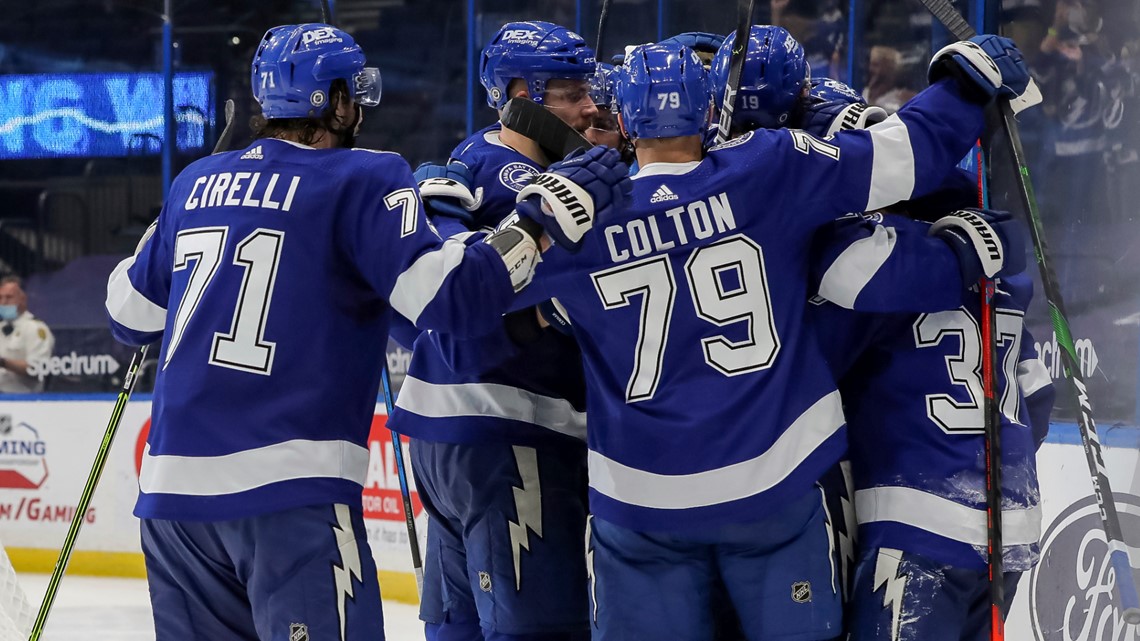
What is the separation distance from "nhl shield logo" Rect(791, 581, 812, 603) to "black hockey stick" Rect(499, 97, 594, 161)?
36.8 inches

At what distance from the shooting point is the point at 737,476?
2127mm

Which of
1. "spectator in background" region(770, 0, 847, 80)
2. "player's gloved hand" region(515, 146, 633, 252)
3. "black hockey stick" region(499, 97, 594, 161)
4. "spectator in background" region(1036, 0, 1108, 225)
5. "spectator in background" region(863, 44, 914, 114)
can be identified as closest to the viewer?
"player's gloved hand" region(515, 146, 633, 252)

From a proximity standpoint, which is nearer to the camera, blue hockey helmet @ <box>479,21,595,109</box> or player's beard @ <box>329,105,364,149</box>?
player's beard @ <box>329,105,364,149</box>

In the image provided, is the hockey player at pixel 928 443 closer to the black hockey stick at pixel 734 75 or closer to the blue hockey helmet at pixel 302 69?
the black hockey stick at pixel 734 75

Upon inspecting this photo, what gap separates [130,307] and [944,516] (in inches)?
55.3

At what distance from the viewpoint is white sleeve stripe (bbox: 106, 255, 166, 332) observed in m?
2.41

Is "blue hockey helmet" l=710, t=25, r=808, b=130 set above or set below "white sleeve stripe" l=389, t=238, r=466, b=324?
above

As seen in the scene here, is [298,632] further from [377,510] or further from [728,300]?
[377,510]

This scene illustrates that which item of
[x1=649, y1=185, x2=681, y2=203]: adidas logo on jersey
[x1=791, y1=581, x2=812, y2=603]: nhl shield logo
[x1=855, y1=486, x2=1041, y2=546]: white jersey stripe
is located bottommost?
[x1=791, y1=581, x2=812, y2=603]: nhl shield logo

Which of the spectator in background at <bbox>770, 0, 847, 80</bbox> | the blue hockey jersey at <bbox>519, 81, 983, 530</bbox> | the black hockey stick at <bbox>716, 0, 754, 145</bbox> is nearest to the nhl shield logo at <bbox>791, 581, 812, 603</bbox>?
the blue hockey jersey at <bbox>519, 81, 983, 530</bbox>

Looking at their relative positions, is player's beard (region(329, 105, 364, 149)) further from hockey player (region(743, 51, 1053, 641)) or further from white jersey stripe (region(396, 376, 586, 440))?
hockey player (region(743, 51, 1053, 641))

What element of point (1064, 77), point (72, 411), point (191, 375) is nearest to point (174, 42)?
point (72, 411)

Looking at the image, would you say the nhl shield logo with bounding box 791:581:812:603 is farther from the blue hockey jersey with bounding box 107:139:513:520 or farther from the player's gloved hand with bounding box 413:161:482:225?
the player's gloved hand with bounding box 413:161:482:225

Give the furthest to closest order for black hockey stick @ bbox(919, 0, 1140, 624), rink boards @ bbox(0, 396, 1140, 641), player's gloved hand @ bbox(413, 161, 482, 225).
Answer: rink boards @ bbox(0, 396, 1140, 641), player's gloved hand @ bbox(413, 161, 482, 225), black hockey stick @ bbox(919, 0, 1140, 624)
